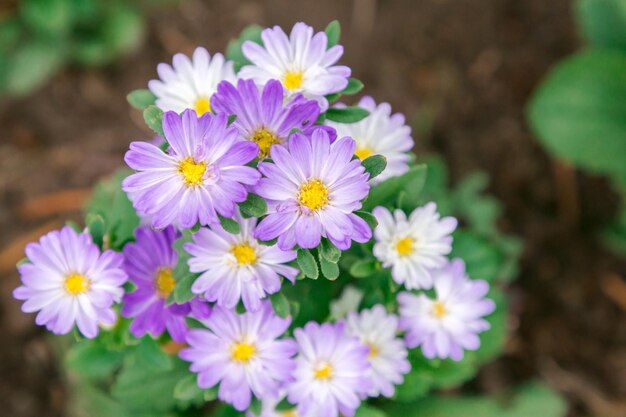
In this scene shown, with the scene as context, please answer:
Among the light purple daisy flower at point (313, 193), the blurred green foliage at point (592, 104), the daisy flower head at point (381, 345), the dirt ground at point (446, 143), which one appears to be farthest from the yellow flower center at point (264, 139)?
the dirt ground at point (446, 143)

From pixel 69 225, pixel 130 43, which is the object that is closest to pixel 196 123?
pixel 69 225

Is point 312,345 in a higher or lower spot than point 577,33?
lower

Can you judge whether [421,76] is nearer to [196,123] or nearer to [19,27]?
[19,27]

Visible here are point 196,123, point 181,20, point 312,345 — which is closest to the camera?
point 196,123

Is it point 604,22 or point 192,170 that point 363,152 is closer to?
point 192,170

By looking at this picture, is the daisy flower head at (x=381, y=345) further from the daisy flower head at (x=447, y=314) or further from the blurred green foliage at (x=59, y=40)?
the blurred green foliage at (x=59, y=40)

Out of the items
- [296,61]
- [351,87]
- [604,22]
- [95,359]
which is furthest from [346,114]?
[604,22]
